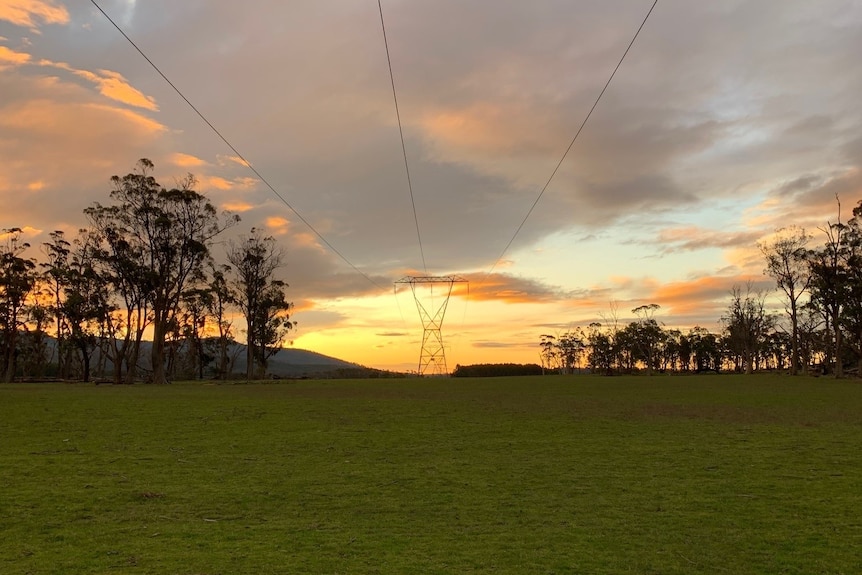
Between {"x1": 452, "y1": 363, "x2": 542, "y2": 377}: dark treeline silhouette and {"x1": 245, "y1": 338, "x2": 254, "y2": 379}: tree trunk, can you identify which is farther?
{"x1": 452, "y1": 363, "x2": 542, "y2": 377}: dark treeline silhouette

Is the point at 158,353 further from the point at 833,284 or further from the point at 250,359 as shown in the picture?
the point at 833,284

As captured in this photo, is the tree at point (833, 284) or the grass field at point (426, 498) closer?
the grass field at point (426, 498)

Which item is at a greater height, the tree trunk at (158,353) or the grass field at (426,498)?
the tree trunk at (158,353)

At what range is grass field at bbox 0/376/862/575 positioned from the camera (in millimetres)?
5824

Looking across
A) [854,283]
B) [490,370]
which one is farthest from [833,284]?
[490,370]

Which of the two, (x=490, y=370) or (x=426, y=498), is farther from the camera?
(x=490, y=370)

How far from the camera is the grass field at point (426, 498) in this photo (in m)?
5.82

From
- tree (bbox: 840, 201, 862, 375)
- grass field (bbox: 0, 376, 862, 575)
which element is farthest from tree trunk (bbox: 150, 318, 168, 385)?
tree (bbox: 840, 201, 862, 375)

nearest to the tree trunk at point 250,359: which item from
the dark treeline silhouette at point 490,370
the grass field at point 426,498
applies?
the dark treeline silhouette at point 490,370

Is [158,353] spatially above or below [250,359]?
above

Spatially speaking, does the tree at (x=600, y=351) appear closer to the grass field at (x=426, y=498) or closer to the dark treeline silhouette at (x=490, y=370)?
the dark treeline silhouette at (x=490, y=370)

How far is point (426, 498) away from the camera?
27.3 ft

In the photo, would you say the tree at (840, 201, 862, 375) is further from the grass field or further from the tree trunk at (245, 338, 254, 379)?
the tree trunk at (245, 338, 254, 379)

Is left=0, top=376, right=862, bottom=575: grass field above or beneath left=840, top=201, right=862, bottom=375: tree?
beneath
